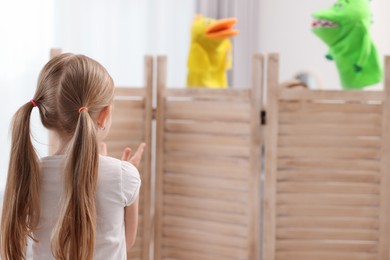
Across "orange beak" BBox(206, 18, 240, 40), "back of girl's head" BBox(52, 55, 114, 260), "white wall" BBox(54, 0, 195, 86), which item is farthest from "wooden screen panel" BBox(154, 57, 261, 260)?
"back of girl's head" BBox(52, 55, 114, 260)

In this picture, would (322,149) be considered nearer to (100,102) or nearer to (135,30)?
(100,102)

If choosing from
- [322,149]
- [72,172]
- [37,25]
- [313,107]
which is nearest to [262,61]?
[313,107]

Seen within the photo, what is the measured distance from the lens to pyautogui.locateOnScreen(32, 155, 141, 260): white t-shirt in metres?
1.18

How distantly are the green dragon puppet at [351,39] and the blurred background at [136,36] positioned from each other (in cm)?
56

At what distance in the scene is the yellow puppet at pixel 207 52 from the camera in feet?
6.96

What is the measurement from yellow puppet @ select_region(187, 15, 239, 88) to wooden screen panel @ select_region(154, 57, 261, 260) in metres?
0.19

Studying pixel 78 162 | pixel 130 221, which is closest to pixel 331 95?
pixel 130 221

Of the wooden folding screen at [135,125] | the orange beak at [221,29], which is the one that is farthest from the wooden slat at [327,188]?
the orange beak at [221,29]

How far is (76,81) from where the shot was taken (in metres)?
1.15

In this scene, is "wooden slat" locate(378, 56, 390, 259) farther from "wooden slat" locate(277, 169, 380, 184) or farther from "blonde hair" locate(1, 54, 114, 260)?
"blonde hair" locate(1, 54, 114, 260)

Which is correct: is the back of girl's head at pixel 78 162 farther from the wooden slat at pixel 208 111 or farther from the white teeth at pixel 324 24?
the white teeth at pixel 324 24

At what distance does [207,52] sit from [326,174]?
64 centimetres

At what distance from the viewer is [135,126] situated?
2012 mm

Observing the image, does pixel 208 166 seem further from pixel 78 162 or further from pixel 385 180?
pixel 78 162
